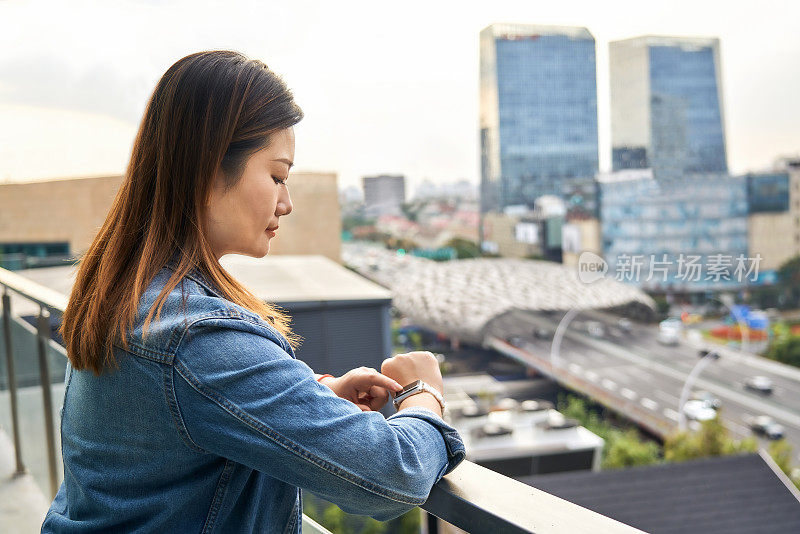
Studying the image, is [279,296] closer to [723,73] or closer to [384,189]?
[384,189]

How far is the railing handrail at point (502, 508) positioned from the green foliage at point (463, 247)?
32.4 meters

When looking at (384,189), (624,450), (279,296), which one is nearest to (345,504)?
(279,296)

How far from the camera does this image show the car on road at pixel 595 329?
2917 cm

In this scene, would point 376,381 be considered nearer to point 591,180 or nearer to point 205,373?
point 205,373

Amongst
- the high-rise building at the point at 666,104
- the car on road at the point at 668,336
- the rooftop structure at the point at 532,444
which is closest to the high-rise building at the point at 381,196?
the high-rise building at the point at 666,104

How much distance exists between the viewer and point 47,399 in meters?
1.45

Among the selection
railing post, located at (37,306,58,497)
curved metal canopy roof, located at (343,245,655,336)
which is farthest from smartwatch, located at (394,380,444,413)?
curved metal canopy roof, located at (343,245,655,336)

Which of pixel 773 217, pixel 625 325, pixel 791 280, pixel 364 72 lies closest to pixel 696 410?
pixel 625 325

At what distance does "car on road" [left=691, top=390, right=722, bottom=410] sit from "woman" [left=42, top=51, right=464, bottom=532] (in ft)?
79.0

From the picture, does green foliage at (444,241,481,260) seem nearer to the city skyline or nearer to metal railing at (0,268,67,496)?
the city skyline

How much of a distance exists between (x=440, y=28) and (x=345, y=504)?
38149 mm

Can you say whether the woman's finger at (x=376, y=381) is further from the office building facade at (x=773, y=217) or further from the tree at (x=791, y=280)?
the tree at (x=791, y=280)

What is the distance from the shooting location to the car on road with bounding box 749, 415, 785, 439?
21.2 meters

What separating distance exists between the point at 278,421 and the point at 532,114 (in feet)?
111
